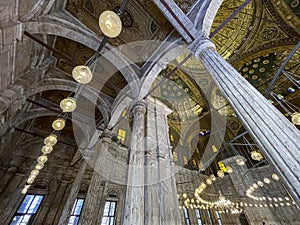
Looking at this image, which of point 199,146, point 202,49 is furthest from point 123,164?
point 199,146

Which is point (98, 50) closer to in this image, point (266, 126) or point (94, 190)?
point (266, 126)

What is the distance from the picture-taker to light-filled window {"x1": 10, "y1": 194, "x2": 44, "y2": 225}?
6466mm

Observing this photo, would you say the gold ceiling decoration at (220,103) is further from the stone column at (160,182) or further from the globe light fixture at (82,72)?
the globe light fixture at (82,72)

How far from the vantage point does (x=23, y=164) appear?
7.91m

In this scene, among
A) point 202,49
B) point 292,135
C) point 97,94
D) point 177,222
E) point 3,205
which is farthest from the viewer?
point 97,94

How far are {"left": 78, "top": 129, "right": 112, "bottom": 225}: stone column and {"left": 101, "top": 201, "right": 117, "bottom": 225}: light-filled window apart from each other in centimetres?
73

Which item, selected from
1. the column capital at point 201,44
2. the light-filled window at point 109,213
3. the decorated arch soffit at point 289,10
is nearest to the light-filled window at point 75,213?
the light-filled window at point 109,213

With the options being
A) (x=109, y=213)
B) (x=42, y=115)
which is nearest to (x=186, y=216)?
(x=109, y=213)

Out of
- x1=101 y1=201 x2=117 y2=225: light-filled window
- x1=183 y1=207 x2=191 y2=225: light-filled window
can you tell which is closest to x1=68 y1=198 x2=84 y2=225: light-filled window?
x1=101 y1=201 x2=117 y2=225: light-filled window

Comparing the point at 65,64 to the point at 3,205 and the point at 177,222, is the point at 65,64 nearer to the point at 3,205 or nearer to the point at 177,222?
the point at 3,205

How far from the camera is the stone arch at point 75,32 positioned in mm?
4128

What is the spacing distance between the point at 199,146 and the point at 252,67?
826 centimetres

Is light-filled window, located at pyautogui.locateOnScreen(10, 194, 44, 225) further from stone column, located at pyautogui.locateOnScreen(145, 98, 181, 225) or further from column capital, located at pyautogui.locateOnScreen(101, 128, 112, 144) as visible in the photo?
stone column, located at pyautogui.locateOnScreen(145, 98, 181, 225)

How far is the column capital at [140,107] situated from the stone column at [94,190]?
8.22ft
